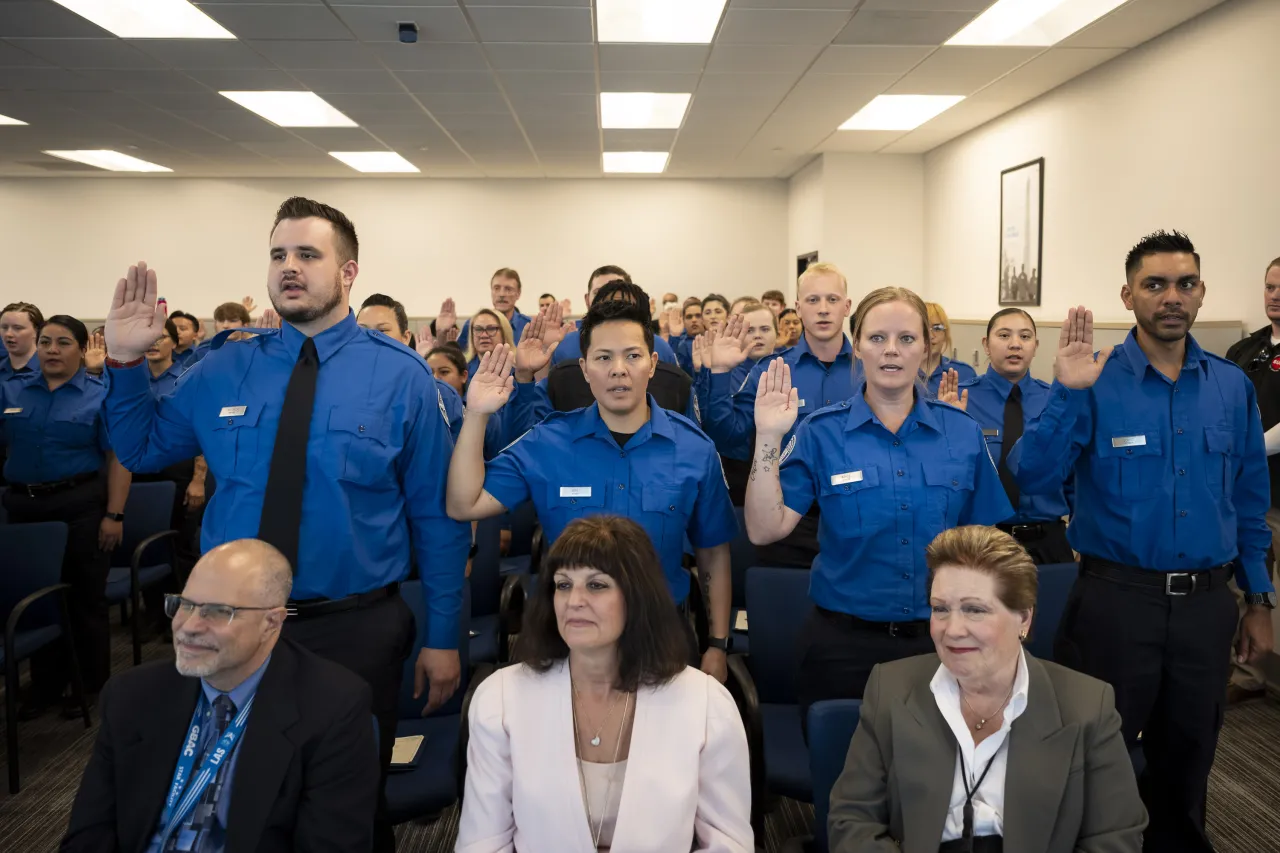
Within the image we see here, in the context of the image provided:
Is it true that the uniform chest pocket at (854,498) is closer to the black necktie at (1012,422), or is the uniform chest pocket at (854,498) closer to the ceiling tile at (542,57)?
the black necktie at (1012,422)

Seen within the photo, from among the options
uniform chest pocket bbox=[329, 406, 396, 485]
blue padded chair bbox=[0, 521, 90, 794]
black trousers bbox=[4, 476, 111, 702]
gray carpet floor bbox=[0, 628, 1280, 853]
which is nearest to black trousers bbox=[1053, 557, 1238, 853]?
gray carpet floor bbox=[0, 628, 1280, 853]

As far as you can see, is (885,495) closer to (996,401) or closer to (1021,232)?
(996,401)

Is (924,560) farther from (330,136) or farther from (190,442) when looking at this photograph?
(330,136)

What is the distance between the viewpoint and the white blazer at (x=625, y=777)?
5.34ft

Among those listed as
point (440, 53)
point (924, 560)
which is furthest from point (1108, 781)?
point (440, 53)

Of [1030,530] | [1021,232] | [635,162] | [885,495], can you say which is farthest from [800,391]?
[635,162]

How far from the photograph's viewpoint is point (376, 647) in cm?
Result: 208

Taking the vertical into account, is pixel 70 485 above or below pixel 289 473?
below

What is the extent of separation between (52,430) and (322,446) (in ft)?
8.73

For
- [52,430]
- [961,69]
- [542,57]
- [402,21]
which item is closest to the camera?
[52,430]

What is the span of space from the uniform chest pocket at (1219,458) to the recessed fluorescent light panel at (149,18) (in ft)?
18.4

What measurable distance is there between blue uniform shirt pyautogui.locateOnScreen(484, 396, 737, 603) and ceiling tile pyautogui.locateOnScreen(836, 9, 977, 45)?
153 inches

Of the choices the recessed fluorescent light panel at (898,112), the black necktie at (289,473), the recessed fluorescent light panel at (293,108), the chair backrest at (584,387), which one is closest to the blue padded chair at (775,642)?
the chair backrest at (584,387)

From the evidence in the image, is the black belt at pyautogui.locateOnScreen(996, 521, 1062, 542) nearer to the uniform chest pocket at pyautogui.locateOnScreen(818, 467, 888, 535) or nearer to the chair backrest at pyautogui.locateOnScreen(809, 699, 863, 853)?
the uniform chest pocket at pyautogui.locateOnScreen(818, 467, 888, 535)
